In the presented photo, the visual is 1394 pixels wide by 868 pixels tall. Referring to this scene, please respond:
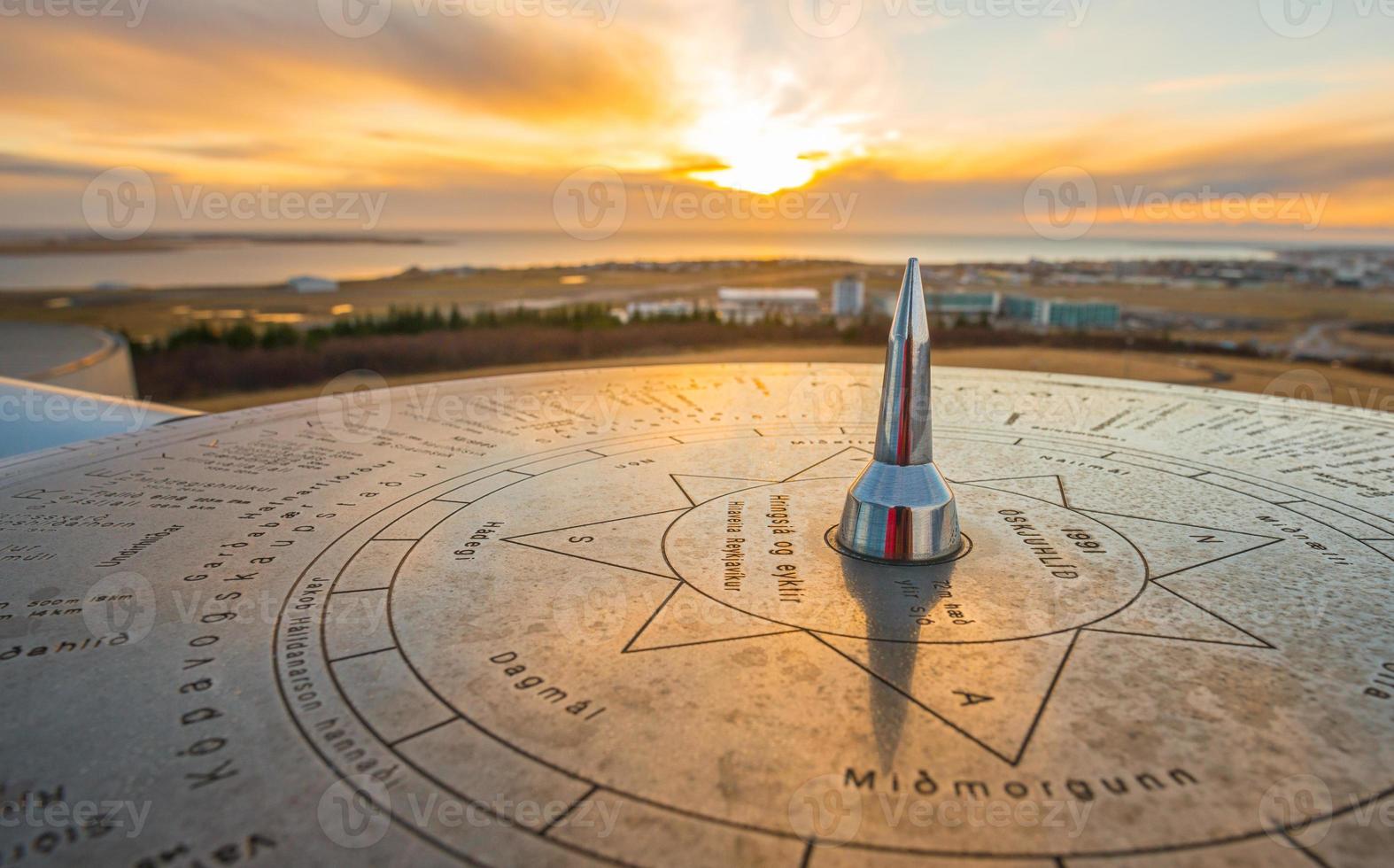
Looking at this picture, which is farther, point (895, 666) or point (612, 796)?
point (895, 666)

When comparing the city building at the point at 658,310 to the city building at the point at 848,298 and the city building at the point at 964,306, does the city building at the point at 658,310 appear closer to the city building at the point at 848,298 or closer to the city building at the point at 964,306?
the city building at the point at 848,298

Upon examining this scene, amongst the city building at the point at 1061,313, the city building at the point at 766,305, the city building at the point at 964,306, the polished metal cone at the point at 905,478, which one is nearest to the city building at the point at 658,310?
the city building at the point at 766,305

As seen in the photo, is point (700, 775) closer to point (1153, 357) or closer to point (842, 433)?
point (842, 433)

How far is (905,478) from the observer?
500cm

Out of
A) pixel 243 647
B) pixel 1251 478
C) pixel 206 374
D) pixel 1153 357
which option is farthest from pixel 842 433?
pixel 206 374

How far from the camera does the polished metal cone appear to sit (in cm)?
486

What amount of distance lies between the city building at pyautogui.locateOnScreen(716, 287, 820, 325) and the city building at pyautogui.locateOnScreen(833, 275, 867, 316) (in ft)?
2.03

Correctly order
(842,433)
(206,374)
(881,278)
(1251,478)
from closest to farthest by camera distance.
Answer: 1. (1251,478)
2. (842,433)
3. (206,374)
4. (881,278)

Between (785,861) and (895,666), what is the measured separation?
1.32m

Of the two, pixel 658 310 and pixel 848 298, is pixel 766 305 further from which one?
pixel 658 310

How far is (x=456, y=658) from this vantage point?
3.66 metres

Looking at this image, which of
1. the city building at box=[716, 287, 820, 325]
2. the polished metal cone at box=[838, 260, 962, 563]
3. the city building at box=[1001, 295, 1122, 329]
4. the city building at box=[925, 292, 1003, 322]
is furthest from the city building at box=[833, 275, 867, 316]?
the polished metal cone at box=[838, 260, 962, 563]

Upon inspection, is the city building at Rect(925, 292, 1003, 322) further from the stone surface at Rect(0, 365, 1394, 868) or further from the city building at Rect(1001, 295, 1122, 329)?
the stone surface at Rect(0, 365, 1394, 868)

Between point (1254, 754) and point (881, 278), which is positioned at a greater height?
point (881, 278)
